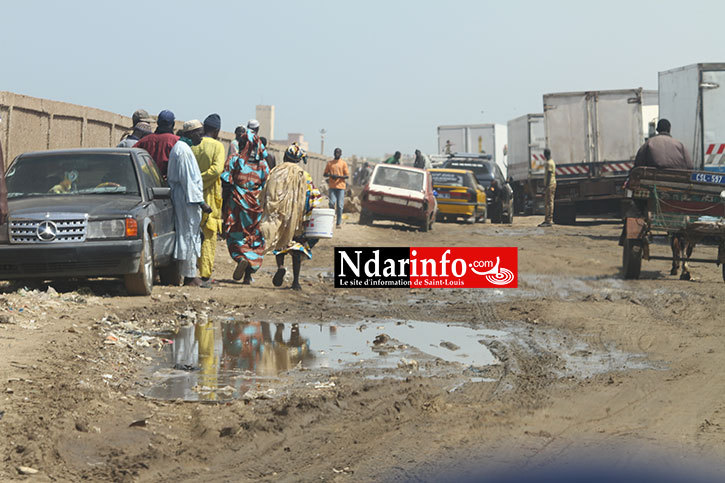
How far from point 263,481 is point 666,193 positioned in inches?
387

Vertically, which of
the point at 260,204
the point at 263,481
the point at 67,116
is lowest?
the point at 263,481

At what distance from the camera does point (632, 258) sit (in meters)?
13.5

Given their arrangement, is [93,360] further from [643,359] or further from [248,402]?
[643,359]

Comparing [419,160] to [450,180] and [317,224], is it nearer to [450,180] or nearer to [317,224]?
[450,180]

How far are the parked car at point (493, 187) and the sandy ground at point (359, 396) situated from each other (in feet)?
63.3

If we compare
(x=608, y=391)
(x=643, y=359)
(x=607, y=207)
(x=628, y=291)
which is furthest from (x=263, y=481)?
(x=607, y=207)

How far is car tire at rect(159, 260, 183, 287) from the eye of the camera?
39.5ft

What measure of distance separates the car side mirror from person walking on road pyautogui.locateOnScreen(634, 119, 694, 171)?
22.9ft

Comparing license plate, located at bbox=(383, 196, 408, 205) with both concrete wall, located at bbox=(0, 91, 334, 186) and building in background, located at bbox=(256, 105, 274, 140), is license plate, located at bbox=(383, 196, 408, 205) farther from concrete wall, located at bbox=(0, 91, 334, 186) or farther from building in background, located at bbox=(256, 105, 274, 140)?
building in background, located at bbox=(256, 105, 274, 140)

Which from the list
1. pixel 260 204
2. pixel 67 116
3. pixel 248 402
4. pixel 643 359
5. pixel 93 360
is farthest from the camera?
pixel 67 116

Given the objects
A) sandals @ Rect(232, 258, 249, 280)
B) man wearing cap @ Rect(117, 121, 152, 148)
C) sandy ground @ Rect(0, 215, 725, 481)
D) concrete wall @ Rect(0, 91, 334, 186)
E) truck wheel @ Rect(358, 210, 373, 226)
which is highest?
concrete wall @ Rect(0, 91, 334, 186)

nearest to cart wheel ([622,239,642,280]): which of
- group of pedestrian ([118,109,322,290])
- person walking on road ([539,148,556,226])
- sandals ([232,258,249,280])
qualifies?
group of pedestrian ([118,109,322,290])

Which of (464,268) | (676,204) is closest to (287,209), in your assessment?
(464,268)

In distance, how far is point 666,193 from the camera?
520 inches
